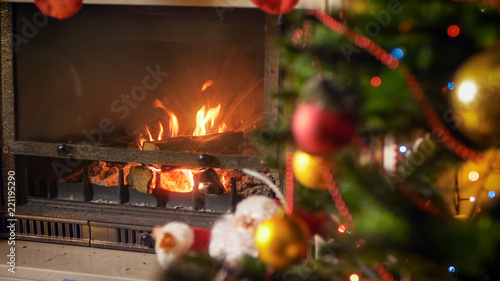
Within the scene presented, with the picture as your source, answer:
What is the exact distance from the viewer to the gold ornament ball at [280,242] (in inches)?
26.7

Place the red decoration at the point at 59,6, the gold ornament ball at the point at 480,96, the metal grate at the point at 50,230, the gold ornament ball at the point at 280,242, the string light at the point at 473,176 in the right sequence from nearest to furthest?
the gold ornament ball at the point at 480,96 < the gold ornament ball at the point at 280,242 < the string light at the point at 473,176 < the red decoration at the point at 59,6 < the metal grate at the point at 50,230

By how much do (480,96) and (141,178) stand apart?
114 centimetres

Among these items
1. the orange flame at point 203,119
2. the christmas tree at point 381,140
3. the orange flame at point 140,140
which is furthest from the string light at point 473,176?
the orange flame at point 140,140

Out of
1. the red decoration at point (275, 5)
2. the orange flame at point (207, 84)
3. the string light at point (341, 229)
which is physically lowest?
the string light at point (341, 229)

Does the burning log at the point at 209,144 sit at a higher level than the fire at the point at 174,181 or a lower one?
higher

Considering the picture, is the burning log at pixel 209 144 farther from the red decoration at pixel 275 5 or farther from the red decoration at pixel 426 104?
the red decoration at pixel 426 104

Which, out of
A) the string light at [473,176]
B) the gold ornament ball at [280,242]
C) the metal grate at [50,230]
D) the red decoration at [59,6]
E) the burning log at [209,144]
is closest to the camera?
the gold ornament ball at [280,242]

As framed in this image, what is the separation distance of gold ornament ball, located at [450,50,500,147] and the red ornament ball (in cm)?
16

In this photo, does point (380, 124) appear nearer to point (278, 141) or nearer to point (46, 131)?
point (278, 141)

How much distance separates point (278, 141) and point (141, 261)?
848mm

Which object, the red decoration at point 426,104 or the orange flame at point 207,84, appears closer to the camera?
the red decoration at point 426,104

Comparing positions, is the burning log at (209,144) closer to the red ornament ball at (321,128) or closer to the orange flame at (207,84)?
the orange flame at (207,84)

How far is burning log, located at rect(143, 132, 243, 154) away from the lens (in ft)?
4.47

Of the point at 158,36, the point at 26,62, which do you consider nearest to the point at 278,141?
the point at 158,36
